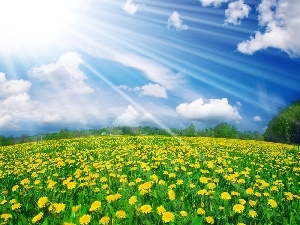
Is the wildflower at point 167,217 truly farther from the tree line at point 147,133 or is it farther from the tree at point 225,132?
the tree at point 225,132

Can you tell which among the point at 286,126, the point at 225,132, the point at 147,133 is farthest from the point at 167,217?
the point at 286,126

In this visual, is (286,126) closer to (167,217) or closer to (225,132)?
(225,132)

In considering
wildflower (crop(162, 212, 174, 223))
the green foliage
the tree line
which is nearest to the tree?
the tree line

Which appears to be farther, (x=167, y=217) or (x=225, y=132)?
(x=225, y=132)

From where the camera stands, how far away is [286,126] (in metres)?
56.6

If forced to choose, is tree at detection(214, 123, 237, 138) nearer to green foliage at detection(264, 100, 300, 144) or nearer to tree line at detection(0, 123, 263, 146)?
tree line at detection(0, 123, 263, 146)

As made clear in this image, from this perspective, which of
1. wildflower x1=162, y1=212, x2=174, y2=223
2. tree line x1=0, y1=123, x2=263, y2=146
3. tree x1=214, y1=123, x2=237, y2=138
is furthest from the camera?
tree x1=214, y1=123, x2=237, y2=138

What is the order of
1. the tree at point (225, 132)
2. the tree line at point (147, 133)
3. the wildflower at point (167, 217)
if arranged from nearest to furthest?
the wildflower at point (167, 217), the tree line at point (147, 133), the tree at point (225, 132)

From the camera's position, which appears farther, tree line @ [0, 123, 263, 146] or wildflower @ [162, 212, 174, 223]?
tree line @ [0, 123, 263, 146]

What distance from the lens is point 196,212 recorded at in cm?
367

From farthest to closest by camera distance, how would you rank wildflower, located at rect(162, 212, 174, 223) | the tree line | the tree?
the tree < the tree line < wildflower, located at rect(162, 212, 174, 223)

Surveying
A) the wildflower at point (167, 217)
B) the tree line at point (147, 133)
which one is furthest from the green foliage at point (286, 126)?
the wildflower at point (167, 217)

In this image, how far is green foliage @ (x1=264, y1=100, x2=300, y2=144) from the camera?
2139 inches

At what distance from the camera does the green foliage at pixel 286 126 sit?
178ft
